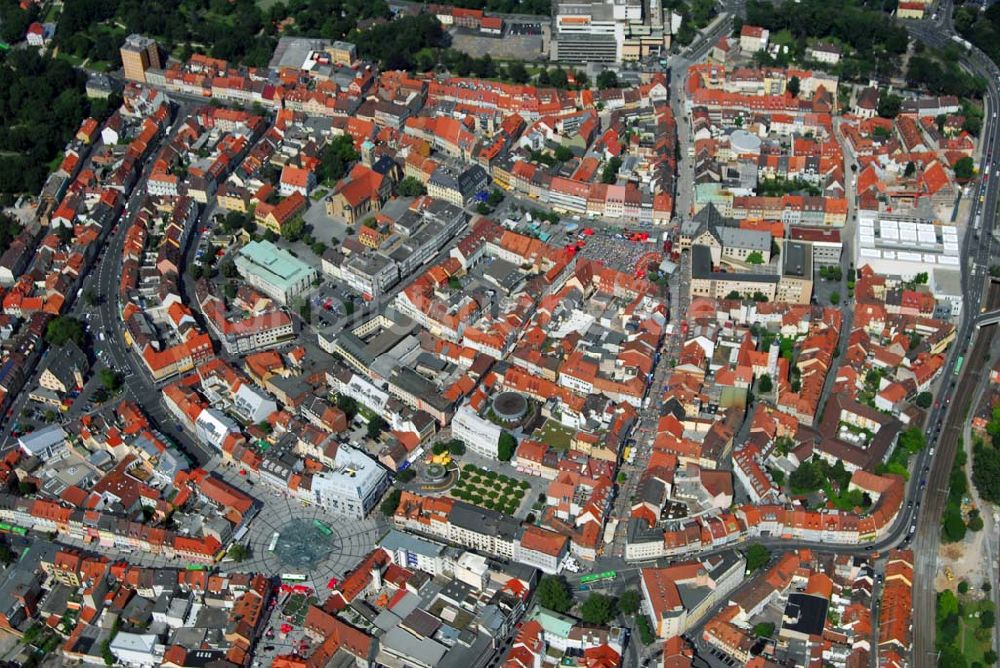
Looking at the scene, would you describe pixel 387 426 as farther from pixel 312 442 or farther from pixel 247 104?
pixel 247 104

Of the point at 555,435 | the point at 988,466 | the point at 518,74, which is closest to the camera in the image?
the point at 988,466

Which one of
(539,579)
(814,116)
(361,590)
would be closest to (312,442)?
(361,590)

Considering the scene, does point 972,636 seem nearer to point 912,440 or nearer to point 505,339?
point 912,440

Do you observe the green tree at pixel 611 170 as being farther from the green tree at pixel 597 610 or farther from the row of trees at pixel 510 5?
the green tree at pixel 597 610

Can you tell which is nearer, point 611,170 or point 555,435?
point 555,435

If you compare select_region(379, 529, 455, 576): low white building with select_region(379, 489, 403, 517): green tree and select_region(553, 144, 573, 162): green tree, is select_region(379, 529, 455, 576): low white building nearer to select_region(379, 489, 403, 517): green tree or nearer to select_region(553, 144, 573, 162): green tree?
select_region(379, 489, 403, 517): green tree

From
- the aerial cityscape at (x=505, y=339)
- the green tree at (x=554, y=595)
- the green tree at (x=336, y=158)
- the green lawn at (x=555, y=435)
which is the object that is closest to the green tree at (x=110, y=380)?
the aerial cityscape at (x=505, y=339)

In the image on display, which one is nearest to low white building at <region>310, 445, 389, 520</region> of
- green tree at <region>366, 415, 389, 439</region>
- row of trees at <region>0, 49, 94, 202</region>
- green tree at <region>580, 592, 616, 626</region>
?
green tree at <region>366, 415, 389, 439</region>

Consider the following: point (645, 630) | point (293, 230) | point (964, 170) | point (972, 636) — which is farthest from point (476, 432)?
point (964, 170)
